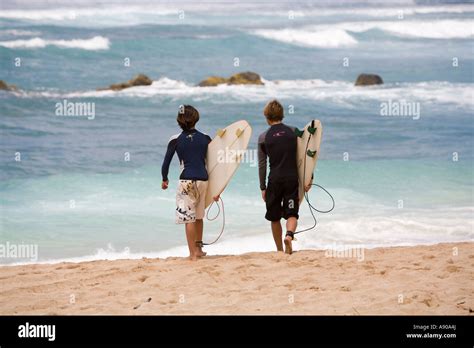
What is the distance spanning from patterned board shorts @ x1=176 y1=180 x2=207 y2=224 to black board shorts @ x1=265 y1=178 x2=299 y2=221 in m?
0.51

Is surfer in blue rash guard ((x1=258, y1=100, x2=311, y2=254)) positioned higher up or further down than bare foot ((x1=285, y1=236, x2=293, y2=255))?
higher up

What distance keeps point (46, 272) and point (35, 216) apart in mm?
3972

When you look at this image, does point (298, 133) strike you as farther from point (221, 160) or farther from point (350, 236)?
point (350, 236)

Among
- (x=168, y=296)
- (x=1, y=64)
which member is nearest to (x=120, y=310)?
(x=168, y=296)

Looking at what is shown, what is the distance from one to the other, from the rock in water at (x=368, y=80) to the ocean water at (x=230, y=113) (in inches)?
5.0

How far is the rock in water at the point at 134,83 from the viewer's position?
18.4 meters

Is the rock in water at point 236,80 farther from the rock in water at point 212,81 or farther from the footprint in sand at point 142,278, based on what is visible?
the footprint in sand at point 142,278

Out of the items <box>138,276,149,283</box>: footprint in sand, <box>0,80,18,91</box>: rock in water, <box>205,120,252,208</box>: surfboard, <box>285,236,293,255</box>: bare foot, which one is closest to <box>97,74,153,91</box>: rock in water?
<box>0,80,18,91</box>: rock in water

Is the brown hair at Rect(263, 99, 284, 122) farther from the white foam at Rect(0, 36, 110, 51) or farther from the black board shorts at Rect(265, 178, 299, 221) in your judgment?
the white foam at Rect(0, 36, 110, 51)

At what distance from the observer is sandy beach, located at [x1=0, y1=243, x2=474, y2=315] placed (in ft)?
18.4

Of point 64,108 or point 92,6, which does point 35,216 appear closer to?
point 64,108

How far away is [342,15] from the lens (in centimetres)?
1881

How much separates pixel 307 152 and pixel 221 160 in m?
0.65

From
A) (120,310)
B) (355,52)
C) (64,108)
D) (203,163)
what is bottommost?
(120,310)
